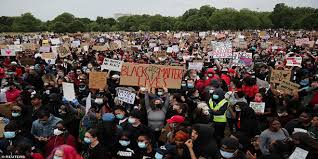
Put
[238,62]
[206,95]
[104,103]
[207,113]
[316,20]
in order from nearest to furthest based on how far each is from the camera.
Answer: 1. [207,113]
2. [104,103]
3. [206,95]
4. [238,62]
5. [316,20]

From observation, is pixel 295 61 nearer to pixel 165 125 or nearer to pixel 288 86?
pixel 288 86

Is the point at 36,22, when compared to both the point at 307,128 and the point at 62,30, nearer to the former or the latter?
the point at 62,30

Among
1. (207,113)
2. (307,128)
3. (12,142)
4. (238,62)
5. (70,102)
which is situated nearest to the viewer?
(12,142)

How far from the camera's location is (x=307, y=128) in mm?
7281

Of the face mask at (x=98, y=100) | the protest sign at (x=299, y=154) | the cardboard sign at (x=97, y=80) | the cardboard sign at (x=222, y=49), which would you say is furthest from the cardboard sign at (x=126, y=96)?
the cardboard sign at (x=222, y=49)

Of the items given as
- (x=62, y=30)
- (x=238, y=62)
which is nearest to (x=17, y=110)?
(x=238, y=62)

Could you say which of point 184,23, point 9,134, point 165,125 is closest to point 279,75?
point 165,125

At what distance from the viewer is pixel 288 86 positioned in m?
10.0

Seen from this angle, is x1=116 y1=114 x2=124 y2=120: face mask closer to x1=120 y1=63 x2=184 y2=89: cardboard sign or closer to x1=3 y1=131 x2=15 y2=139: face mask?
x1=3 y1=131 x2=15 y2=139: face mask

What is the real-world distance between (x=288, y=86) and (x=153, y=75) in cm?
348

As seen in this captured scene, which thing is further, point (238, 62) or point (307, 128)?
point (238, 62)

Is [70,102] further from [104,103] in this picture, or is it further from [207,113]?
[207,113]

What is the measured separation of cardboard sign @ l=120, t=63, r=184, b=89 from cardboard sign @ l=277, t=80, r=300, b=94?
263 cm

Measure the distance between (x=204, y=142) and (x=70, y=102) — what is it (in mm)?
4315
